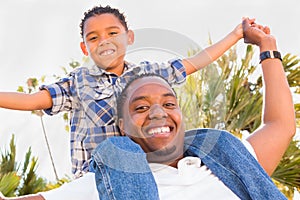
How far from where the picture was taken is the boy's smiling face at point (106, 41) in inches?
98.9

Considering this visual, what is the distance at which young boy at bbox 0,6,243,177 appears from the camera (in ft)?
8.07

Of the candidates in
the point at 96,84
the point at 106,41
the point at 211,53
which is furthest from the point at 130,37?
the point at 211,53

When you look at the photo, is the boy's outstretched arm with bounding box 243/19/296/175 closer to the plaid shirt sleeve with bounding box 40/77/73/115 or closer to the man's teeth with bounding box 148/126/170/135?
the man's teeth with bounding box 148/126/170/135

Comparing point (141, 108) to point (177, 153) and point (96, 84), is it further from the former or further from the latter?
point (96, 84)

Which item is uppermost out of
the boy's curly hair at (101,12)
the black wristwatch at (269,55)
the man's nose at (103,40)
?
the boy's curly hair at (101,12)

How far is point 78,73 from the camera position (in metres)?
2.63

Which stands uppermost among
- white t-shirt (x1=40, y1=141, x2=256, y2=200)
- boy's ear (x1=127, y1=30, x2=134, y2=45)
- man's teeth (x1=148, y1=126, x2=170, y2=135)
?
boy's ear (x1=127, y1=30, x2=134, y2=45)

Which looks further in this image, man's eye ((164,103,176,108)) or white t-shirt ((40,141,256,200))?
man's eye ((164,103,176,108))

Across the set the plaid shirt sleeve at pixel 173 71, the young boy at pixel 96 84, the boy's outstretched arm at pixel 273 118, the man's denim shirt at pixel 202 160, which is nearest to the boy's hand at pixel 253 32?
the boy's outstretched arm at pixel 273 118

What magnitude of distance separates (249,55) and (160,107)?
520 centimetres

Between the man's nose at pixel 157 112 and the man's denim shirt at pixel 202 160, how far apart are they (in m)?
0.13

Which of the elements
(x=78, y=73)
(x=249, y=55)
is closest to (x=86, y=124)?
(x=78, y=73)

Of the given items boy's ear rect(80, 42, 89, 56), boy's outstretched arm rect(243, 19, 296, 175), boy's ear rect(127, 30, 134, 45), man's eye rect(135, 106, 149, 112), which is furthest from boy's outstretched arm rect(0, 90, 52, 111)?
boy's outstretched arm rect(243, 19, 296, 175)

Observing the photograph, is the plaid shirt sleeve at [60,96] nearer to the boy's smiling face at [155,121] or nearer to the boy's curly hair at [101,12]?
the boy's curly hair at [101,12]
